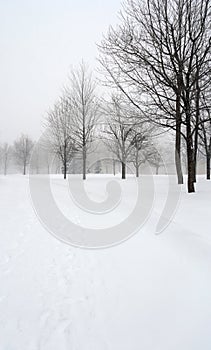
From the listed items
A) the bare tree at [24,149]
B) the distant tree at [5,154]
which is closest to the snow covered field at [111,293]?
the bare tree at [24,149]

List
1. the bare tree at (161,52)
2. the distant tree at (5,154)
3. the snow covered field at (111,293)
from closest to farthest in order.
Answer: the snow covered field at (111,293) < the bare tree at (161,52) < the distant tree at (5,154)

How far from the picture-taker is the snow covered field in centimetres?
214

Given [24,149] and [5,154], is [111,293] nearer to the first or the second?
[24,149]

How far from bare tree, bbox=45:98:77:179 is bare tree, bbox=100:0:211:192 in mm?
12882

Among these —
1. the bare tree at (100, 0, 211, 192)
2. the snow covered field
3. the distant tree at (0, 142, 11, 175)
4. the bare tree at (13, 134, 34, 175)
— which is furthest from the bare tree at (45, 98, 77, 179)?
the distant tree at (0, 142, 11, 175)

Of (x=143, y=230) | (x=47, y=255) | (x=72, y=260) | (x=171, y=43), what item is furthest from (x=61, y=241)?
(x=171, y=43)

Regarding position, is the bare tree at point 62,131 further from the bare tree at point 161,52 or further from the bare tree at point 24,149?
the bare tree at point 24,149

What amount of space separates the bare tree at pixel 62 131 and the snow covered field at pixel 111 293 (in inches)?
698

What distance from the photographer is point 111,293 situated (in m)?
2.85

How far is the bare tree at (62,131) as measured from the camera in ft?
71.9

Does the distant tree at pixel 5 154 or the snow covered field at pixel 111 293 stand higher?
the distant tree at pixel 5 154

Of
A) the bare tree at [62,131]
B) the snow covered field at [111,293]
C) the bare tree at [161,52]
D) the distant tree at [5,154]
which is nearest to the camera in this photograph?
the snow covered field at [111,293]

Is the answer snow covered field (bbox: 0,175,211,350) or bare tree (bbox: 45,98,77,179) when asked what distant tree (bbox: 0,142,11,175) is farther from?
snow covered field (bbox: 0,175,211,350)

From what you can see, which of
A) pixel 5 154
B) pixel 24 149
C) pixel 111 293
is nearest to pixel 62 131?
pixel 111 293
